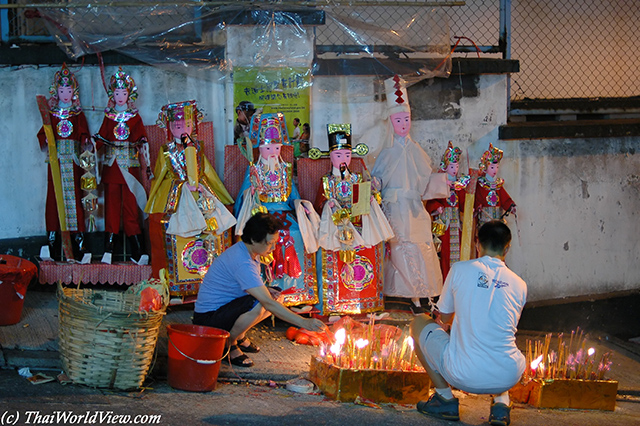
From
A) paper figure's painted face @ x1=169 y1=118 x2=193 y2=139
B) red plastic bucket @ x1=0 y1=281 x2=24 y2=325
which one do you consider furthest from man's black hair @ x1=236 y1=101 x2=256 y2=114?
red plastic bucket @ x1=0 y1=281 x2=24 y2=325

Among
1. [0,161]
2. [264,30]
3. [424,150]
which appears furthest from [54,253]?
[424,150]

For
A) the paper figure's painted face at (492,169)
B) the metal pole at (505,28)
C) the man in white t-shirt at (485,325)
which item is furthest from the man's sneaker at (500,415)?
the metal pole at (505,28)

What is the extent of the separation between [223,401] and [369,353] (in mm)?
1077

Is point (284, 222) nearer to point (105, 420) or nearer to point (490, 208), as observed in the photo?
point (490, 208)

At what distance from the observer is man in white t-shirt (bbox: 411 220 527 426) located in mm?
4301

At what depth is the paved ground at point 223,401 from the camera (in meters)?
4.38

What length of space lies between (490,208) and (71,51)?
170 inches

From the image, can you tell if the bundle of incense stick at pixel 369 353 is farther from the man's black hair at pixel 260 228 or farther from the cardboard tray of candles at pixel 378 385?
the man's black hair at pixel 260 228

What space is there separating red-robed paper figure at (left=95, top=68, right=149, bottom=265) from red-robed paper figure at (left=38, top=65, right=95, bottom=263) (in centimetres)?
23

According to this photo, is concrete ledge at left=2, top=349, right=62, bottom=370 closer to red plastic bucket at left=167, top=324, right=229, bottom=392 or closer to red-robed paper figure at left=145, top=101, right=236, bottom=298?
red plastic bucket at left=167, top=324, right=229, bottom=392

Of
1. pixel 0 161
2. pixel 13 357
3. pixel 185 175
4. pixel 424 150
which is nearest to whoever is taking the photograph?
pixel 13 357

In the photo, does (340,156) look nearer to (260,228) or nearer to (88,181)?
(260,228)

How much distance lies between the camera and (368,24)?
7.29m

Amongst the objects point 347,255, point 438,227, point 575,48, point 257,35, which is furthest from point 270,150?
point 575,48
